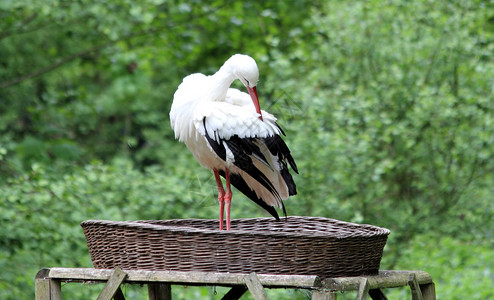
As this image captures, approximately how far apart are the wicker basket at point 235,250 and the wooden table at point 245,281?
0.18 ft

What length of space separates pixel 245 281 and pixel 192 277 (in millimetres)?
244

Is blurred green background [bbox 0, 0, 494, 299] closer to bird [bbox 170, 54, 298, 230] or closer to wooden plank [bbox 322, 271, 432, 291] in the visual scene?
bird [bbox 170, 54, 298, 230]

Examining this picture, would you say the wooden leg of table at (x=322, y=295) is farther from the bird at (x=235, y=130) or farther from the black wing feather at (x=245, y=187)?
the black wing feather at (x=245, y=187)

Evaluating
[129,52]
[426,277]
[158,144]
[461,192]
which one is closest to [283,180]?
[426,277]

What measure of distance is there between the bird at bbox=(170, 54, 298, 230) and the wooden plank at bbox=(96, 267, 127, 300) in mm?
742

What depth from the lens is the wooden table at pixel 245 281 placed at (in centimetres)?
306

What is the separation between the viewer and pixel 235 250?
320 cm

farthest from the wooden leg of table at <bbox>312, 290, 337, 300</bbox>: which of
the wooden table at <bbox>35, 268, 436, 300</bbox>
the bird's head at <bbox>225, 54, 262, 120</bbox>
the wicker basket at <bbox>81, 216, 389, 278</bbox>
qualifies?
the bird's head at <bbox>225, 54, 262, 120</bbox>

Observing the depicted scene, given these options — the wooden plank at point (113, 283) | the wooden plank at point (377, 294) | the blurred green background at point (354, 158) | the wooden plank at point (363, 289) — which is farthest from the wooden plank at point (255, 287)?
the blurred green background at point (354, 158)

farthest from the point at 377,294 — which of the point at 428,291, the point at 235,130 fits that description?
the point at 235,130

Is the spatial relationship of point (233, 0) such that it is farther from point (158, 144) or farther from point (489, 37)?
point (158, 144)

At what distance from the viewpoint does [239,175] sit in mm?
4309

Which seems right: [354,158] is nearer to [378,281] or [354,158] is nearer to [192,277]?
[378,281]

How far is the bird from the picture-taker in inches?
145
